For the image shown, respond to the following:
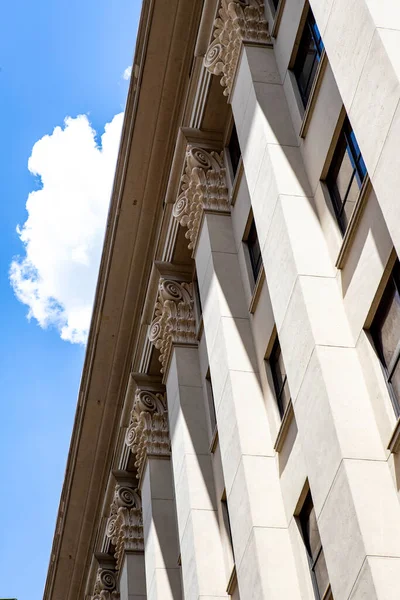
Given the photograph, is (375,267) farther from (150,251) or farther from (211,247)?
(150,251)

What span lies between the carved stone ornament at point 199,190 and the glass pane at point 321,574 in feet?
34.9

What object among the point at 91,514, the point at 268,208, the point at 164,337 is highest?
the point at 91,514

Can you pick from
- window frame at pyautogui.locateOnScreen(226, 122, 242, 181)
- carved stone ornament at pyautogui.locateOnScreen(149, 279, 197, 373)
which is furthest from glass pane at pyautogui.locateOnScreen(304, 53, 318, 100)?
carved stone ornament at pyautogui.locateOnScreen(149, 279, 197, 373)

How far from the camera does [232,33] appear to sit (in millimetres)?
23391

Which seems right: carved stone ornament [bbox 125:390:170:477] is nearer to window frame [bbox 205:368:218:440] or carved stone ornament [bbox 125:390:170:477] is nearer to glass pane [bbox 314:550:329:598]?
window frame [bbox 205:368:218:440]

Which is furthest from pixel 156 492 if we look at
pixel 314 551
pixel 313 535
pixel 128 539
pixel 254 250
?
pixel 314 551

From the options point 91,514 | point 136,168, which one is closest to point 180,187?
point 136,168

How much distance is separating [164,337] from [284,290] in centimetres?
1088

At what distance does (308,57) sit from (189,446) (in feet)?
33.6

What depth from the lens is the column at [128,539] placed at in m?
31.9

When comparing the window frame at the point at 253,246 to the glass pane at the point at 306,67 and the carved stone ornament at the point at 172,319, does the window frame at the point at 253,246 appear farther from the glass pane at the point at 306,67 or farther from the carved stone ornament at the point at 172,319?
the carved stone ornament at the point at 172,319

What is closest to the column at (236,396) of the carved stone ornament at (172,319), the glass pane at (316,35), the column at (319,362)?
the carved stone ornament at (172,319)

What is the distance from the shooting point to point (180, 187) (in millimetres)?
27312

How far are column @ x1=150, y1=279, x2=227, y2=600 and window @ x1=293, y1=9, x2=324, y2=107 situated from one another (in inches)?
360
